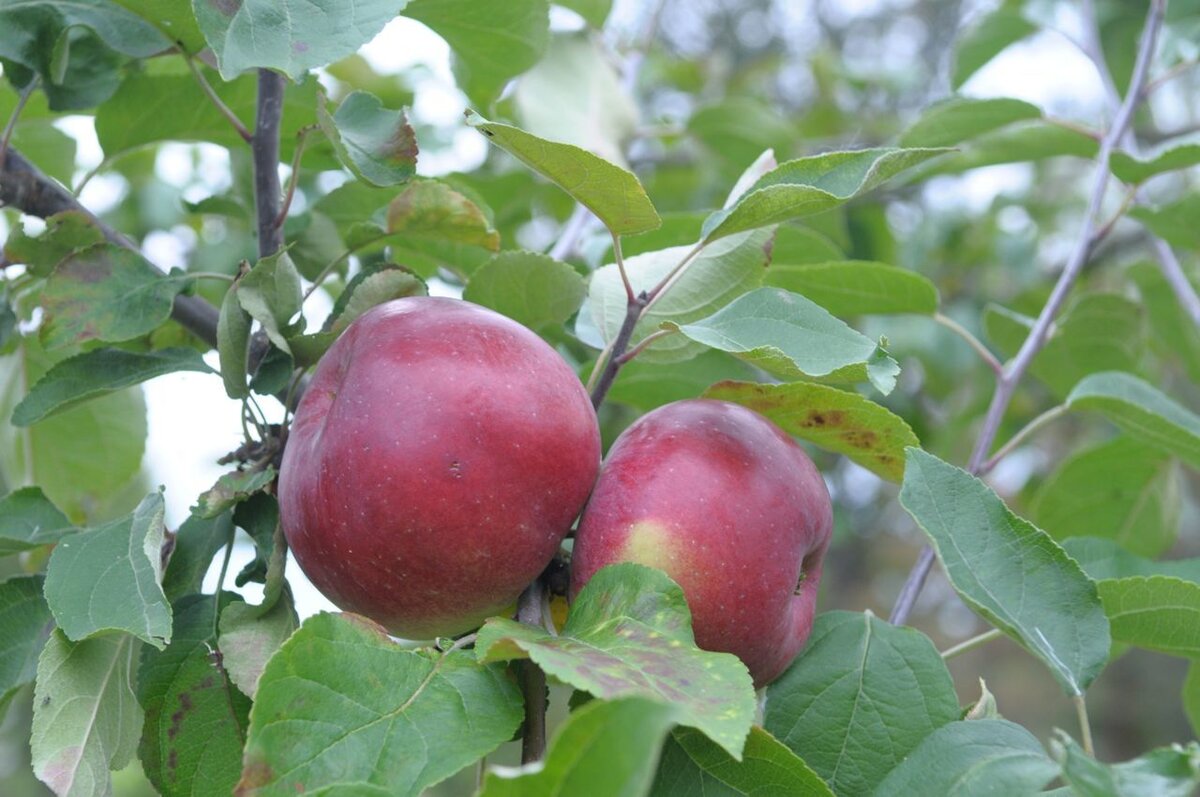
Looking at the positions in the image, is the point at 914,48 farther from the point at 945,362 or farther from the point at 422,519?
the point at 422,519

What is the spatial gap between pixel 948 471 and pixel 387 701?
361mm

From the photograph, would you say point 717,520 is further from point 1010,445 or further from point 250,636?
point 1010,445

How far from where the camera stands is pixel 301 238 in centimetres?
99

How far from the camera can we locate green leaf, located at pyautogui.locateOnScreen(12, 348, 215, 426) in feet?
2.64

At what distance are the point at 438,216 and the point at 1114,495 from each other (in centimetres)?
101

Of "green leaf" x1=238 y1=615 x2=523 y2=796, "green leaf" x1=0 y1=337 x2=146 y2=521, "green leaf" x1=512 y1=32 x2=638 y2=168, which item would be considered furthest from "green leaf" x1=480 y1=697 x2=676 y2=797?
"green leaf" x1=512 y1=32 x2=638 y2=168

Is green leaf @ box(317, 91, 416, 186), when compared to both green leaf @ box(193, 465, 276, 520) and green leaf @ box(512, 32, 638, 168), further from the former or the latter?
green leaf @ box(512, 32, 638, 168)

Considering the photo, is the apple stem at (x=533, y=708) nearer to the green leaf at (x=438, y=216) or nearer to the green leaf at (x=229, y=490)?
the green leaf at (x=229, y=490)

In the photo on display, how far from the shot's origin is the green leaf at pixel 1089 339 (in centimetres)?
146

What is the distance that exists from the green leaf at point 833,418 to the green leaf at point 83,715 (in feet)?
1.47

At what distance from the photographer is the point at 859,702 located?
76cm

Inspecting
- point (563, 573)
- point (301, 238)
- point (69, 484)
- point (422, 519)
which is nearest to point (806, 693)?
point (563, 573)

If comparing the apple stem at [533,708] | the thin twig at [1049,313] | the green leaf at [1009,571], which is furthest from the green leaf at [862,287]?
the apple stem at [533,708]

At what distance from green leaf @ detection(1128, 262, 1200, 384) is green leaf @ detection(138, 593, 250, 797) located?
138cm
